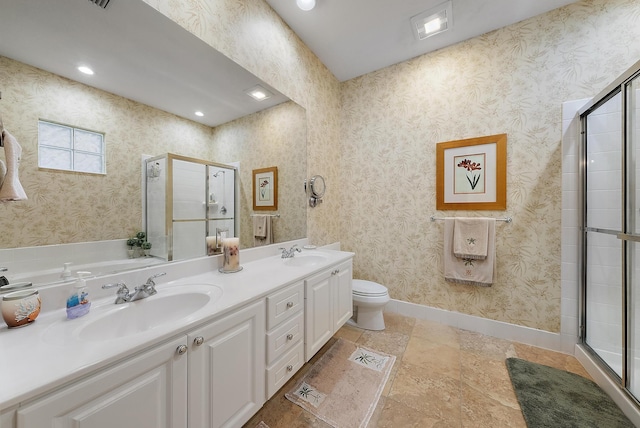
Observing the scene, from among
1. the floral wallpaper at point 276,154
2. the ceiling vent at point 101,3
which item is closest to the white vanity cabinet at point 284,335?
the floral wallpaper at point 276,154

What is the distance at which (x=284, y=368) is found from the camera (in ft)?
3.95

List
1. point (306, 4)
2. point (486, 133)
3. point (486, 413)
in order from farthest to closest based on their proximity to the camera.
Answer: point (486, 133) → point (306, 4) → point (486, 413)

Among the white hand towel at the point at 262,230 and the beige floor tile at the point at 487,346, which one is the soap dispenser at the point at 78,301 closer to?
the white hand towel at the point at 262,230

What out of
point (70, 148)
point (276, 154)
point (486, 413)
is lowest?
point (486, 413)

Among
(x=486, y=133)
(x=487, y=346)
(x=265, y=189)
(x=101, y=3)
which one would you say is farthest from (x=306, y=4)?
(x=487, y=346)

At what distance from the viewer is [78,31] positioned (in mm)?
947

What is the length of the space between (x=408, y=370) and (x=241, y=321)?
4.16 ft

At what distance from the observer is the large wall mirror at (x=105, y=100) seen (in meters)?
0.83

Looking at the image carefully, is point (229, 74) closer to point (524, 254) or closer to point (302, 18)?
point (302, 18)

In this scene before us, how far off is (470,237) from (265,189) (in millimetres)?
1787

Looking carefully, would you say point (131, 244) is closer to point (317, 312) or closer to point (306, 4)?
point (317, 312)

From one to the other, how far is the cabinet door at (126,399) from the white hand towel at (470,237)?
6.89 feet

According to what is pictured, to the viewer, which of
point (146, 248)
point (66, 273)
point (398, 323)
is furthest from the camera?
point (398, 323)

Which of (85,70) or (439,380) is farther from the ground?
(85,70)
